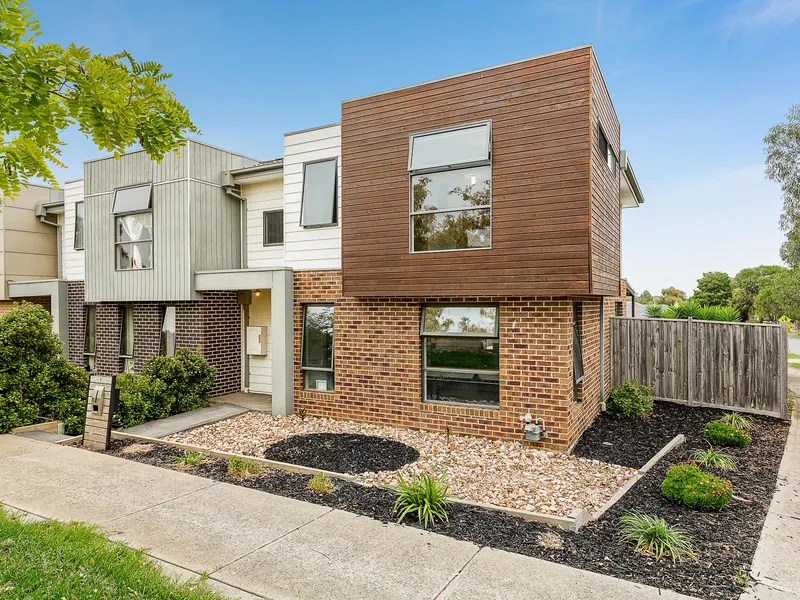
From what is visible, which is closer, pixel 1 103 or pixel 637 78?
pixel 1 103

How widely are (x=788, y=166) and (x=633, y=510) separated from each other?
21.9 m

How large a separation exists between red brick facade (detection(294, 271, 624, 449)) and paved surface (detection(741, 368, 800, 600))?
8.22ft

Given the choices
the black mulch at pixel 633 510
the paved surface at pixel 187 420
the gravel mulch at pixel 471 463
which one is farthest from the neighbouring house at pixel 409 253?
the black mulch at pixel 633 510

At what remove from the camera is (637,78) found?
50.1ft

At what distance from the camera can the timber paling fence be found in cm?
926

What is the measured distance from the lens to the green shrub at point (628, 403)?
9.07 m

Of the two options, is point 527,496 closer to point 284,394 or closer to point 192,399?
point 284,394

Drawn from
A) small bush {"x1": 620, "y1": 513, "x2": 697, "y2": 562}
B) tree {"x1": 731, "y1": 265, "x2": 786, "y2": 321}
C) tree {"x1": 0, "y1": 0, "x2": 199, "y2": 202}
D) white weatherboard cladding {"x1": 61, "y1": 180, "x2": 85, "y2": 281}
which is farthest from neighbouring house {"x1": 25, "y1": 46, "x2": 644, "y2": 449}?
tree {"x1": 731, "y1": 265, "x2": 786, "y2": 321}

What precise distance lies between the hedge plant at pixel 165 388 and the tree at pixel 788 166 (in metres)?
22.7

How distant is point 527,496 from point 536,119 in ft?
16.3

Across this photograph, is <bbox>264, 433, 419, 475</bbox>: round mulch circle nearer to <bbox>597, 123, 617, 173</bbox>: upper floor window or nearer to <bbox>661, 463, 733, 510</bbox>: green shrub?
<bbox>661, 463, 733, 510</bbox>: green shrub

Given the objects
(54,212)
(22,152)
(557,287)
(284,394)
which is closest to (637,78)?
(557,287)

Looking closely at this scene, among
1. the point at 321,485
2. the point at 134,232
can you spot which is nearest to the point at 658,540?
the point at 321,485

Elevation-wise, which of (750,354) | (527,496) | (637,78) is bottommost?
(527,496)
